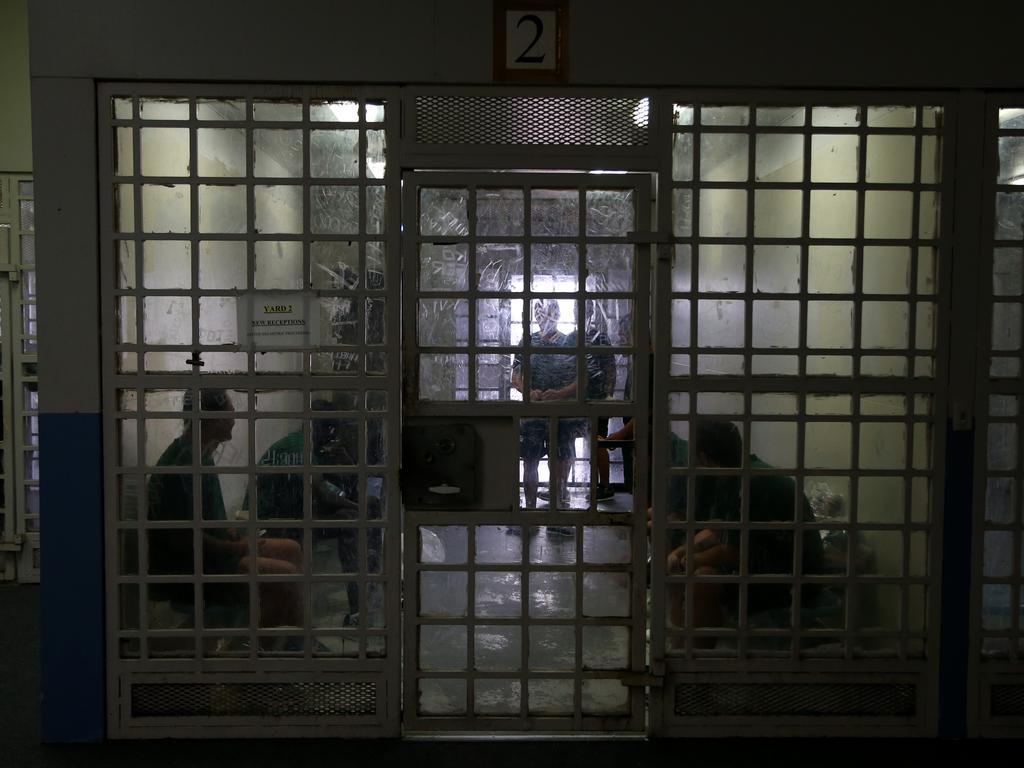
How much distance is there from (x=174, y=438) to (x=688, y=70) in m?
2.57

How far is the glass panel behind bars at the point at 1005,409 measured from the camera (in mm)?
3068

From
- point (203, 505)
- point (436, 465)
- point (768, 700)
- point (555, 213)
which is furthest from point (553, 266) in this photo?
point (768, 700)

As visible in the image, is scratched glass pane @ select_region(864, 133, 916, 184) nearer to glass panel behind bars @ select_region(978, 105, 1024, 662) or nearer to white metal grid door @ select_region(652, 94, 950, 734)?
white metal grid door @ select_region(652, 94, 950, 734)

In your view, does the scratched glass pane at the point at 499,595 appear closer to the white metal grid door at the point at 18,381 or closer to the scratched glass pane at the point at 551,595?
the scratched glass pane at the point at 551,595

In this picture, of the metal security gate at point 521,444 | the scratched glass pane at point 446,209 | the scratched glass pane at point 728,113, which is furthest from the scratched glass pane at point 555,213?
the scratched glass pane at point 728,113

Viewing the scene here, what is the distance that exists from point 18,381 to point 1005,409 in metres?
5.78

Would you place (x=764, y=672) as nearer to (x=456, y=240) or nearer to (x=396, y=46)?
(x=456, y=240)

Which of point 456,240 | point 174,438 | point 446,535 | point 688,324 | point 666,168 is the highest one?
point 666,168

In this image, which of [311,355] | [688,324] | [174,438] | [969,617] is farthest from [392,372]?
[969,617]

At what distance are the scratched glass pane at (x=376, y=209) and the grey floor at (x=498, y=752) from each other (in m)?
2.10

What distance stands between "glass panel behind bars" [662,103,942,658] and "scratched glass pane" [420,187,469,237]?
871 mm

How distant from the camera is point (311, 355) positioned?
9.87ft

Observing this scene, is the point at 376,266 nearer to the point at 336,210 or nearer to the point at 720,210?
the point at 336,210

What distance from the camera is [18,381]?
5020 millimetres
